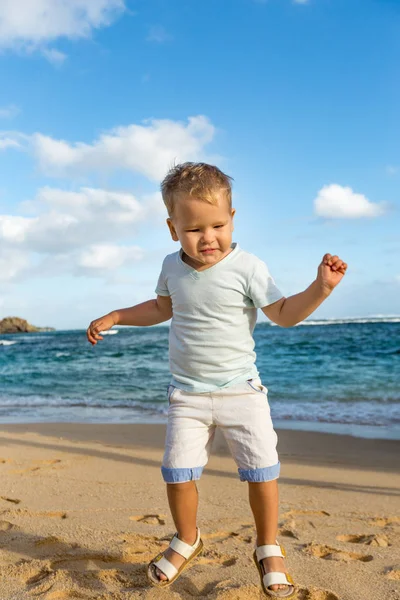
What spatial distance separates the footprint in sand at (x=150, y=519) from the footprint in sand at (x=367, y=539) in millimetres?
1115

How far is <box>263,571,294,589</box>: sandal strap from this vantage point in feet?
7.65

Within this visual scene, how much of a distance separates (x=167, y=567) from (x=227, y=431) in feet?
2.15

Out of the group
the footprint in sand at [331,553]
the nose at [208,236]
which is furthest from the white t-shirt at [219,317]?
the footprint in sand at [331,553]

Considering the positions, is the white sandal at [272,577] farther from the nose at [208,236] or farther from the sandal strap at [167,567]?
the nose at [208,236]

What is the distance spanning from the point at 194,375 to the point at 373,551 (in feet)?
5.00

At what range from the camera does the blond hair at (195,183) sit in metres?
2.40

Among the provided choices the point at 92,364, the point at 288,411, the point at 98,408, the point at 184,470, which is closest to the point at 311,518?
Result: the point at 184,470

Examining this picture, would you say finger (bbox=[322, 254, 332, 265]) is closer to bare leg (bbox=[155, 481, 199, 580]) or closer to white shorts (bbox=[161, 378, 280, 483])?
white shorts (bbox=[161, 378, 280, 483])

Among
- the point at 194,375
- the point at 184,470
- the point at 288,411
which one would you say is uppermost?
the point at 194,375

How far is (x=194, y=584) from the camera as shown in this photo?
2572mm

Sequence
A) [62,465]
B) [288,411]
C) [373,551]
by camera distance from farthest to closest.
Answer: [288,411]
[62,465]
[373,551]

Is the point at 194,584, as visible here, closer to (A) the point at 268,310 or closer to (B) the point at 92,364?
(A) the point at 268,310

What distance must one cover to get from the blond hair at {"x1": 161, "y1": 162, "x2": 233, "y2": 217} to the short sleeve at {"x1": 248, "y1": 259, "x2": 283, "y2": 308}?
1.11 feet

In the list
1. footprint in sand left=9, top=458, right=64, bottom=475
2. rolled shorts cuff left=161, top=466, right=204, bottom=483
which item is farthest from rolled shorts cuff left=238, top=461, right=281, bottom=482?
footprint in sand left=9, top=458, right=64, bottom=475
